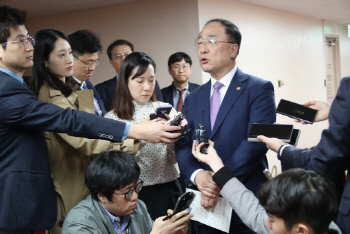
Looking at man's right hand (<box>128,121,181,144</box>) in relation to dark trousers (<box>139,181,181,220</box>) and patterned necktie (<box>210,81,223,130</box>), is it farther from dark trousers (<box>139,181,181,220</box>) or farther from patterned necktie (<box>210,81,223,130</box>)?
dark trousers (<box>139,181,181,220</box>)

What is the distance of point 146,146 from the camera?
86.3 inches

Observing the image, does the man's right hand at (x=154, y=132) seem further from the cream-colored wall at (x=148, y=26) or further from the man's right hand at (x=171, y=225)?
the cream-colored wall at (x=148, y=26)

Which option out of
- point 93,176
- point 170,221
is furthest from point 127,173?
point 170,221

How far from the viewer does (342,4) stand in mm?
5828

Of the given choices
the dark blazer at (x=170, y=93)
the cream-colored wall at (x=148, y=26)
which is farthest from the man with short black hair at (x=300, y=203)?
the cream-colored wall at (x=148, y=26)

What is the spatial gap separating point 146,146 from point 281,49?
4628 mm

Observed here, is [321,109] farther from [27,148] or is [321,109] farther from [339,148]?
[27,148]

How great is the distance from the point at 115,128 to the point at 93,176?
0.85 feet

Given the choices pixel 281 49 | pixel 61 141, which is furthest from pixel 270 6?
pixel 61 141

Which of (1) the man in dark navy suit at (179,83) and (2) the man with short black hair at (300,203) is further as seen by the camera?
(1) the man in dark navy suit at (179,83)

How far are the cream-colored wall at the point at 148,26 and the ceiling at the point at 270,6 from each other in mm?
132

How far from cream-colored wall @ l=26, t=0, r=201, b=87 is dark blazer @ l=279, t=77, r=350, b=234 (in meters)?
3.20

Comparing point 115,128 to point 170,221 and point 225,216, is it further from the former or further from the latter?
point 225,216

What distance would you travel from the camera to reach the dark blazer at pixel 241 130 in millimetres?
1776
